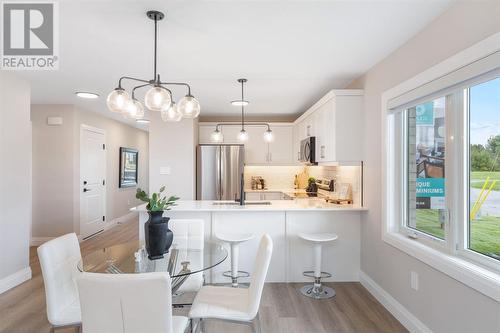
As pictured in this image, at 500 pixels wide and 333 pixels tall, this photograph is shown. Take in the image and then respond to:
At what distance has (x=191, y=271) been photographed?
196cm

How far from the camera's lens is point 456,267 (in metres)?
2.01

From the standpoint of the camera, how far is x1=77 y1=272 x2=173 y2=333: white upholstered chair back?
1.43 metres

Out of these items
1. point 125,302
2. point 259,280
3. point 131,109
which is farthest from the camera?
point 131,109

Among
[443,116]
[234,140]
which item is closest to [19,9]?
[443,116]

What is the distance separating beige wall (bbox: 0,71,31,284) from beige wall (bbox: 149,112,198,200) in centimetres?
206

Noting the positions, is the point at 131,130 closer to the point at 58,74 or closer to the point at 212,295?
the point at 58,74

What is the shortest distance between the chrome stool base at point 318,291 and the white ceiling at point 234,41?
2.49 metres

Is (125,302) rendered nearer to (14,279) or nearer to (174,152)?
(14,279)

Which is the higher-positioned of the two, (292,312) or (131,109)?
(131,109)

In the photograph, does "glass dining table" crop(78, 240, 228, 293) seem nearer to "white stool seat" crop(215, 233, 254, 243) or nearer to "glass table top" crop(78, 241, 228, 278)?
"glass table top" crop(78, 241, 228, 278)

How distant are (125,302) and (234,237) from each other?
1.90 m

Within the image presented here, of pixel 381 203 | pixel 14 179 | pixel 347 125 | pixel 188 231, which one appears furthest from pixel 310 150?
pixel 14 179

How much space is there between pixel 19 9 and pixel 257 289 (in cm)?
263

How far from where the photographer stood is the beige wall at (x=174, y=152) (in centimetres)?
556
